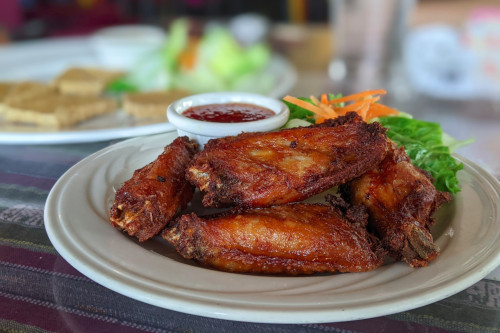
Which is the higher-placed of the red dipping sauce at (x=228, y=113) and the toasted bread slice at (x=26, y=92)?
the red dipping sauce at (x=228, y=113)

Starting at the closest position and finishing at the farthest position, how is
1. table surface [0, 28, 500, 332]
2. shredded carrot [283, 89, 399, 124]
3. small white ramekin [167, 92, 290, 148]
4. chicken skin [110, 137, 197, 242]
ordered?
table surface [0, 28, 500, 332], chicken skin [110, 137, 197, 242], small white ramekin [167, 92, 290, 148], shredded carrot [283, 89, 399, 124]

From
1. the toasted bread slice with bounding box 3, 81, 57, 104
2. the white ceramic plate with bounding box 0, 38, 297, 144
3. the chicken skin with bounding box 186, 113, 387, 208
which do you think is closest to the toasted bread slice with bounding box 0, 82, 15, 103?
the toasted bread slice with bounding box 3, 81, 57, 104

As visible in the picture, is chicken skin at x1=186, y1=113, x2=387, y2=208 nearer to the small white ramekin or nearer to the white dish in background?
the small white ramekin

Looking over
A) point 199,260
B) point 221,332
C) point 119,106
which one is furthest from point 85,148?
point 221,332

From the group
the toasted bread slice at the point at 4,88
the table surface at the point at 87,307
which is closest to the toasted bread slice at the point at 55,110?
the toasted bread slice at the point at 4,88

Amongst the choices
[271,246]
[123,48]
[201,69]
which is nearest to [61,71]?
[123,48]

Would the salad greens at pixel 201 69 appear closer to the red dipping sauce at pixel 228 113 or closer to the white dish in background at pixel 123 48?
the white dish in background at pixel 123 48
